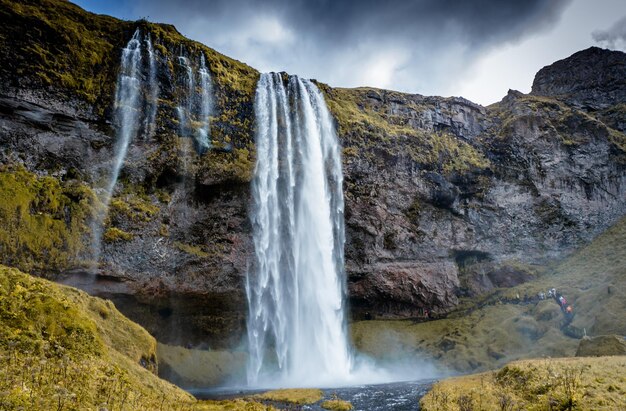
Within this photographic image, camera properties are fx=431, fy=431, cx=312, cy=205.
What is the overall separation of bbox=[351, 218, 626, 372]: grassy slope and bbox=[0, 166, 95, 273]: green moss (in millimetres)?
27716

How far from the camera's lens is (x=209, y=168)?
38.2 metres

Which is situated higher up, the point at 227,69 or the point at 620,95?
the point at 620,95

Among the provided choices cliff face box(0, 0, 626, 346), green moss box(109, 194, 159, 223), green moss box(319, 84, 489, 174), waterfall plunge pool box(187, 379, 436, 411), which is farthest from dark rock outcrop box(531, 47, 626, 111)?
green moss box(109, 194, 159, 223)

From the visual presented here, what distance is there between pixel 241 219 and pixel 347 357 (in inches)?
636

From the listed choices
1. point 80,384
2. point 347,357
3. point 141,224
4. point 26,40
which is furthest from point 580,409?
point 26,40

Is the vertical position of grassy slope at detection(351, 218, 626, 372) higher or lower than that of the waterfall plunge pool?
higher

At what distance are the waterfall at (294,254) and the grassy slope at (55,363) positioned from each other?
73.0ft

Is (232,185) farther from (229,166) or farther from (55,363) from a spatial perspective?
(55,363)

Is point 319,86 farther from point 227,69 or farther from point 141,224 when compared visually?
point 141,224

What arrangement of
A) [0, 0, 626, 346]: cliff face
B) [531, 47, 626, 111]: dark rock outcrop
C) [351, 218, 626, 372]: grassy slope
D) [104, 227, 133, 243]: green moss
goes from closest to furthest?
[0, 0, 626, 346]: cliff face
[104, 227, 133, 243]: green moss
[351, 218, 626, 372]: grassy slope
[531, 47, 626, 111]: dark rock outcrop

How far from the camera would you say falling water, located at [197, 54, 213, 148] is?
1518 inches

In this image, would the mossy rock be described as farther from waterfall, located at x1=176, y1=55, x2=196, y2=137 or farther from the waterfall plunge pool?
waterfall, located at x1=176, y1=55, x2=196, y2=137

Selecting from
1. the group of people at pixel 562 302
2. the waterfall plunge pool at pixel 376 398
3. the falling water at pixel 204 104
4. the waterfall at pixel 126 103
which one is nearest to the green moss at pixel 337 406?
the waterfall plunge pool at pixel 376 398

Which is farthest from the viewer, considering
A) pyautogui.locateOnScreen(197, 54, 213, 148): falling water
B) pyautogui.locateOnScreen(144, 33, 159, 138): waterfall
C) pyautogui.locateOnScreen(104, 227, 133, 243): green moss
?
pyautogui.locateOnScreen(197, 54, 213, 148): falling water
